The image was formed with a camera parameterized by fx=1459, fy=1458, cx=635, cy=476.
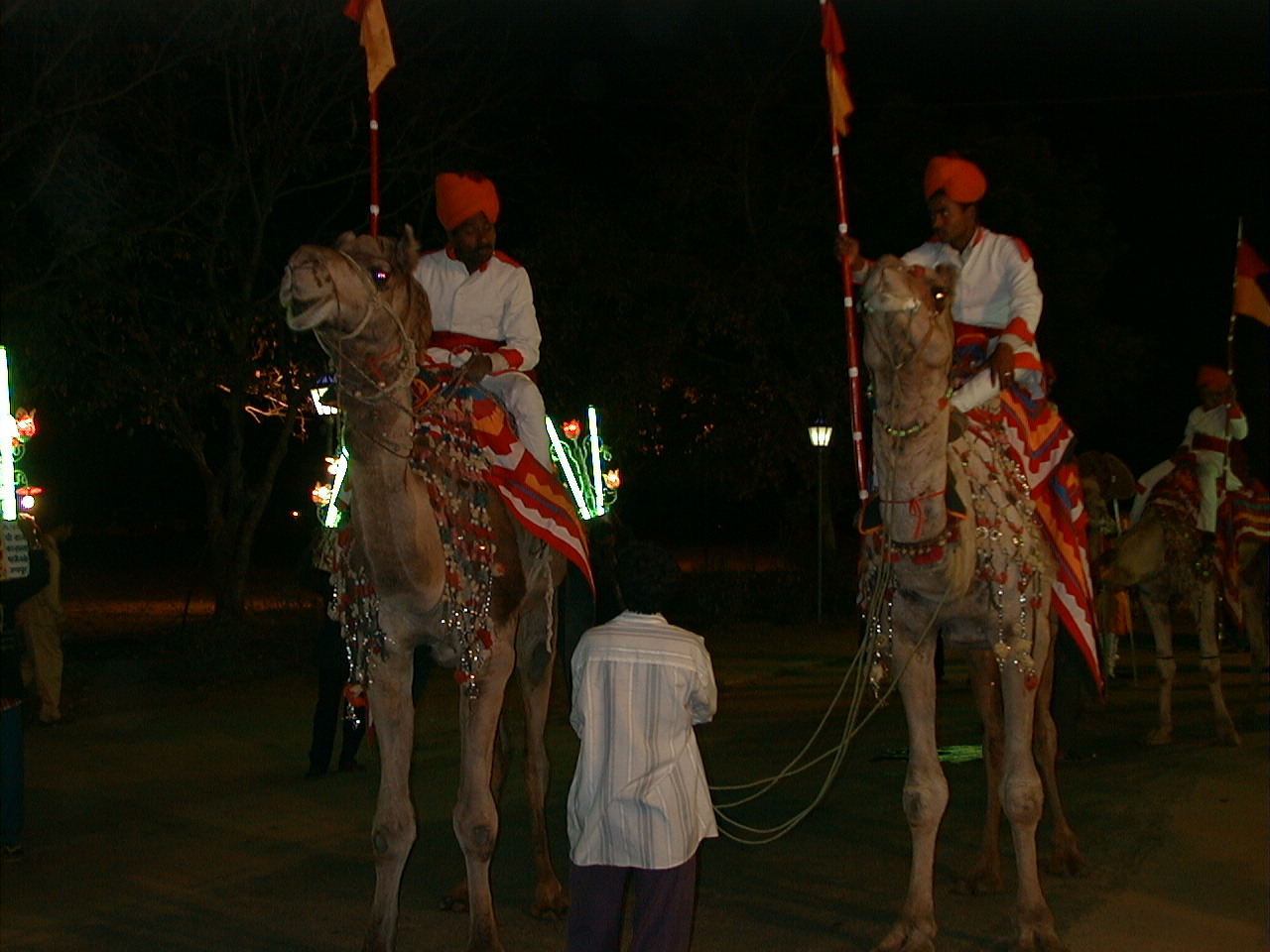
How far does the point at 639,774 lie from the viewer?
5.06m

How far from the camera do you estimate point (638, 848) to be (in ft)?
16.5

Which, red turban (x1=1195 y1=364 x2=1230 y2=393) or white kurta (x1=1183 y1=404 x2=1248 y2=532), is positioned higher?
red turban (x1=1195 y1=364 x2=1230 y2=393)

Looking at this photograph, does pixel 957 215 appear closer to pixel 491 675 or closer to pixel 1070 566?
pixel 1070 566

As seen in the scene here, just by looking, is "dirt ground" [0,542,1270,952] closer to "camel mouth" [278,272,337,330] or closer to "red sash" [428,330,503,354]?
"red sash" [428,330,503,354]

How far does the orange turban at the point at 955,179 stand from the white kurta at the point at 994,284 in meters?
0.22

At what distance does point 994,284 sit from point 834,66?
4.66 ft

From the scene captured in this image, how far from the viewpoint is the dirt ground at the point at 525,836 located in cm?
711

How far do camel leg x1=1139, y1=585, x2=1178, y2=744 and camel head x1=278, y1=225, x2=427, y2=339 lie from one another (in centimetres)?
922

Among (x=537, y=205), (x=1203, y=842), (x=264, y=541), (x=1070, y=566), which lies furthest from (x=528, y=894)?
(x=264, y=541)

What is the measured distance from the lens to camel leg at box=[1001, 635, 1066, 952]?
22.0ft

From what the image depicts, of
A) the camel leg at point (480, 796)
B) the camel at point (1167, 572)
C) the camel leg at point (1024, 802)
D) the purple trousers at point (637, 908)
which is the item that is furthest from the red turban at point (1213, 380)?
the purple trousers at point (637, 908)

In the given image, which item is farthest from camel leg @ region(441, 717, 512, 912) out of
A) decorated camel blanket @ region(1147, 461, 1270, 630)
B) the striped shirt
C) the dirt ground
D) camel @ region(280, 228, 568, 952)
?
decorated camel blanket @ region(1147, 461, 1270, 630)

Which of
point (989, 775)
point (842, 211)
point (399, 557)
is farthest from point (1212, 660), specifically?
point (399, 557)

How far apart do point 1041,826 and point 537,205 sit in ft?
55.4
